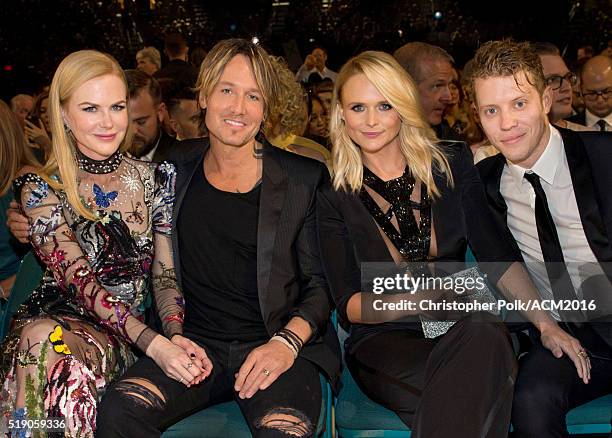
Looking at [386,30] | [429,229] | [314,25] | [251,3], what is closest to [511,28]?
[386,30]

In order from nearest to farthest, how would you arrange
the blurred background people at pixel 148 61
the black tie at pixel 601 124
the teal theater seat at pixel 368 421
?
1. the teal theater seat at pixel 368 421
2. the black tie at pixel 601 124
3. the blurred background people at pixel 148 61

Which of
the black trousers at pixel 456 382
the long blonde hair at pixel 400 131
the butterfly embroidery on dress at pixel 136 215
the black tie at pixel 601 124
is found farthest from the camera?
the black tie at pixel 601 124

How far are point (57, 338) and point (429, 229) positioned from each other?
1349 mm

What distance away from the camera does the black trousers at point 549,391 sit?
8.38 ft

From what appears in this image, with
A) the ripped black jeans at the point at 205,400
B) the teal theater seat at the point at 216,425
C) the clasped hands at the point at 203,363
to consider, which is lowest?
the teal theater seat at the point at 216,425

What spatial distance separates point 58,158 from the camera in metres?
2.84

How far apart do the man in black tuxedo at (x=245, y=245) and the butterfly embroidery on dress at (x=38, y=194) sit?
0.45 m

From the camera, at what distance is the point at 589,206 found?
2801 millimetres

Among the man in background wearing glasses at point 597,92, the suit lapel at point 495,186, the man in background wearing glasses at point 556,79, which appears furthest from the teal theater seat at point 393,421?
the man in background wearing glasses at point 597,92

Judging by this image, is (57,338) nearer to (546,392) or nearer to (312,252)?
(312,252)

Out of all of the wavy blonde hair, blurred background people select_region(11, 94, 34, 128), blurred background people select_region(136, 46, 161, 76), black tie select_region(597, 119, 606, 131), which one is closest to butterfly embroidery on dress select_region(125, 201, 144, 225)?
the wavy blonde hair

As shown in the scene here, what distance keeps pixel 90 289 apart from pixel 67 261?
0.42 feet

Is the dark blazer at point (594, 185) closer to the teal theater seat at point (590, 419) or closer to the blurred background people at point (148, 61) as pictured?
the teal theater seat at point (590, 419)

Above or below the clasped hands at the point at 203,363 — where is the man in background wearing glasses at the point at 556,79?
above
